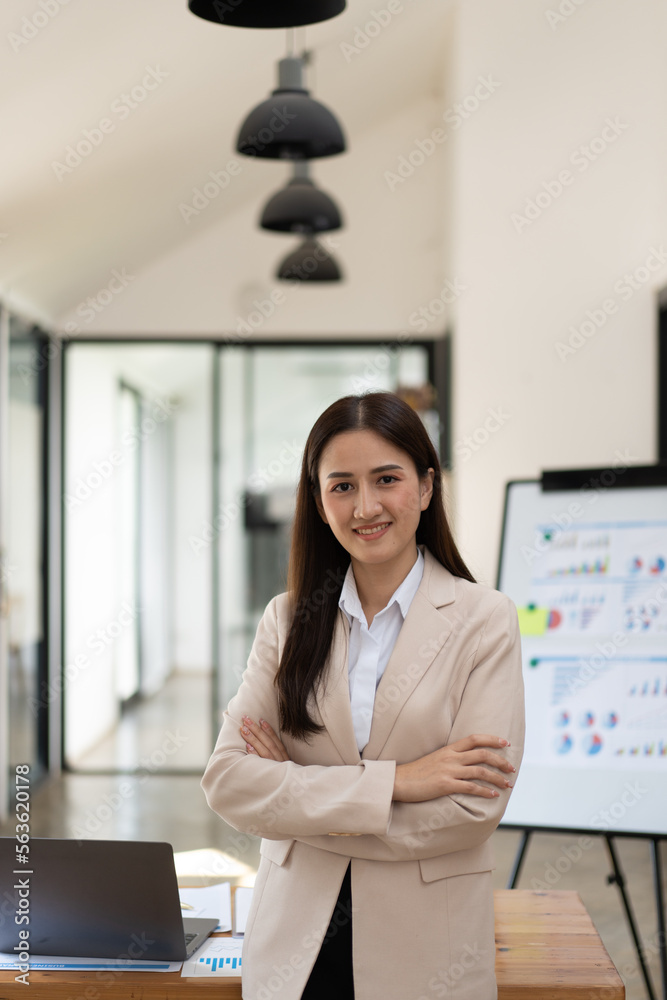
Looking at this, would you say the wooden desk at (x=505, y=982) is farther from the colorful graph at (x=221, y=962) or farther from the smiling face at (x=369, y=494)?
the smiling face at (x=369, y=494)

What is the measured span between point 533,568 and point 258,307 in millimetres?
3689

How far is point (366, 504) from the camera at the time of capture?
1.64 metres

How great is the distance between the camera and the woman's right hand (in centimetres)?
156

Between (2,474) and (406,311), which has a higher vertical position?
(406,311)

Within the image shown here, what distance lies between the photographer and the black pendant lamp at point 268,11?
195 cm

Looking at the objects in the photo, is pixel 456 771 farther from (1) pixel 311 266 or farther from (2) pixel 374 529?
(1) pixel 311 266

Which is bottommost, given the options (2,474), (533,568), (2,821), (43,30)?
(2,821)

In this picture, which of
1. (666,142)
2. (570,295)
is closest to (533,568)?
(570,295)

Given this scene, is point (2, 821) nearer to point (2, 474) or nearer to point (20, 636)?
point (20, 636)

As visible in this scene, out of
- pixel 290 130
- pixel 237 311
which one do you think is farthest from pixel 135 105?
pixel 237 311

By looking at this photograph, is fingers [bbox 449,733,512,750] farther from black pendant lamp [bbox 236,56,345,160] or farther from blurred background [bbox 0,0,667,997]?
black pendant lamp [bbox 236,56,345,160]

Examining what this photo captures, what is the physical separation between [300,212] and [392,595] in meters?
2.55

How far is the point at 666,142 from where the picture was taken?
445 centimetres

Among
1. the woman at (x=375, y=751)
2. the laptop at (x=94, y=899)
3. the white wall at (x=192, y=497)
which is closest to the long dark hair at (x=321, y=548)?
the woman at (x=375, y=751)
